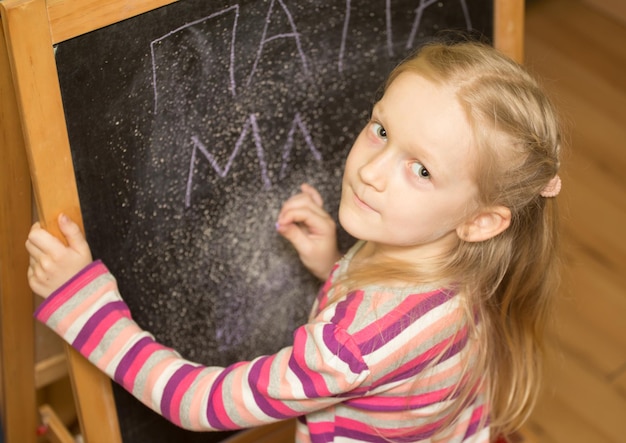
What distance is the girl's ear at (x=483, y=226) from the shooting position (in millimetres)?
1114

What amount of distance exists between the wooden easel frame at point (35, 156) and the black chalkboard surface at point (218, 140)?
18 millimetres

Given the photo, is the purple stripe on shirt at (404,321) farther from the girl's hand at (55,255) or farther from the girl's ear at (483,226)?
the girl's hand at (55,255)

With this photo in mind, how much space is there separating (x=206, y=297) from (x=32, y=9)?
0.47 meters

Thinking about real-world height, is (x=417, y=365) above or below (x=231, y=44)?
below

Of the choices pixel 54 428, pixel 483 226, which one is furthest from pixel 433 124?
pixel 54 428

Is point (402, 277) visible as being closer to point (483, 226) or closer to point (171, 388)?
point (483, 226)

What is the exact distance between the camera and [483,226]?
1.12m

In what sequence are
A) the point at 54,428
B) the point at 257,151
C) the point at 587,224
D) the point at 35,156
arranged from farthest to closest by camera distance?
the point at 587,224 < the point at 54,428 < the point at 257,151 < the point at 35,156

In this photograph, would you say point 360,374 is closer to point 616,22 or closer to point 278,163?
point 278,163

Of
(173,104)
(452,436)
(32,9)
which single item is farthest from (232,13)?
(452,436)

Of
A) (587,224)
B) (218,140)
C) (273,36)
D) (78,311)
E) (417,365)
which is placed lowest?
(587,224)

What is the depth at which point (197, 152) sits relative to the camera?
119 centimetres

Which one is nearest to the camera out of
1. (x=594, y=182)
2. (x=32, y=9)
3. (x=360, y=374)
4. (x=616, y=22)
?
(x=32, y=9)

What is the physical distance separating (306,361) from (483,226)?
0.87ft
